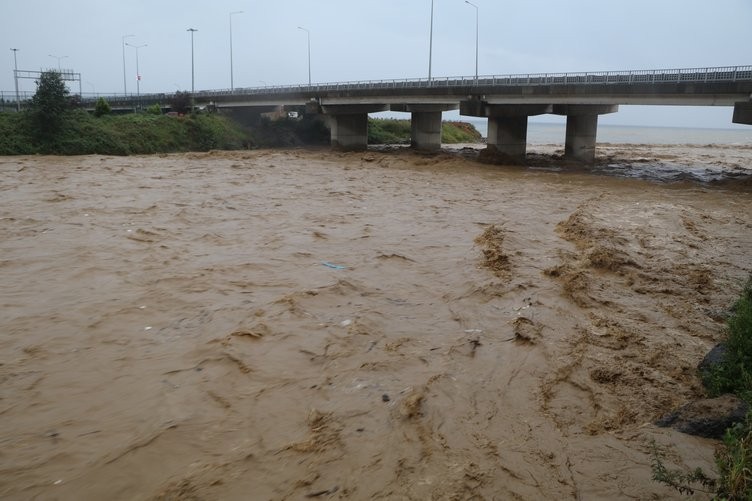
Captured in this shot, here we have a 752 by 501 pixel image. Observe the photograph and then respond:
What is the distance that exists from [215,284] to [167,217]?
833cm

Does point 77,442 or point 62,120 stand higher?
point 62,120

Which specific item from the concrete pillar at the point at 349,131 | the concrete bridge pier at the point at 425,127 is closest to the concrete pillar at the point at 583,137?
the concrete bridge pier at the point at 425,127

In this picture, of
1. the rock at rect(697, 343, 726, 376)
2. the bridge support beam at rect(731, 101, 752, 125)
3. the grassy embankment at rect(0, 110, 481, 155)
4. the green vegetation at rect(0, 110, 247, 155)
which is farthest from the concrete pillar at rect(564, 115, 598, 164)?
the rock at rect(697, 343, 726, 376)

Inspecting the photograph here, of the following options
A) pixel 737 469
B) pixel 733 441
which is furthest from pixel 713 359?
pixel 737 469

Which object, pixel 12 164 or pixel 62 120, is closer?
pixel 12 164

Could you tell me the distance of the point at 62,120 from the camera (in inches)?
1757

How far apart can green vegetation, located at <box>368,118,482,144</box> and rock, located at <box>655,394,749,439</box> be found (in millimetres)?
61600

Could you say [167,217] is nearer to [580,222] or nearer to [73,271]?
[73,271]

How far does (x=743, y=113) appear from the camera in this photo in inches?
1105

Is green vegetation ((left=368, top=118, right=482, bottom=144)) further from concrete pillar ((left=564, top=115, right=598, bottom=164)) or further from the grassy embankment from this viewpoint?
concrete pillar ((left=564, top=115, right=598, bottom=164))

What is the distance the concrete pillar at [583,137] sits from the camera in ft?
137

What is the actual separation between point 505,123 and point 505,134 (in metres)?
0.78

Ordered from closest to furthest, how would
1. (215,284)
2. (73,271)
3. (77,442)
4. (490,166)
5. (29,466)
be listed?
(29,466)
(77,442)
(215,284)
(73,271)
(490,166)

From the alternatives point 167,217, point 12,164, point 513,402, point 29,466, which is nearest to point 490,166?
point 167,217
